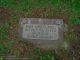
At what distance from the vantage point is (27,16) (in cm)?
571

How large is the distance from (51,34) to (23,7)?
923 millimetres

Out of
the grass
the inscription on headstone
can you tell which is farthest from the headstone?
the grass

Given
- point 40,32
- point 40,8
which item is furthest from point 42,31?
point 40,8

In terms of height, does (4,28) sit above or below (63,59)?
above

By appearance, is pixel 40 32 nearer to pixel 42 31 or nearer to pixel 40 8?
pixel 42 31

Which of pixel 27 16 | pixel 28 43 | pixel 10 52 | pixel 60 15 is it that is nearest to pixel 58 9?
pixel 60 15

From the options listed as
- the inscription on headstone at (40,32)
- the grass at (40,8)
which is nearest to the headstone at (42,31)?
the inscription on headstone at (40,32)

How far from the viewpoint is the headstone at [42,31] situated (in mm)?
5270

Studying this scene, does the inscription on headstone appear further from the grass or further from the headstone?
the grass

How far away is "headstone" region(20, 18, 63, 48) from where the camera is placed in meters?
5.27

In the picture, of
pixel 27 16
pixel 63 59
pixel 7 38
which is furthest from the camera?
pixel 27 16

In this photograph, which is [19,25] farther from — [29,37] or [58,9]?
[58,9]

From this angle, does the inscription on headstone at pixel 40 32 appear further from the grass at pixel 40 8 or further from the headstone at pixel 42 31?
the grass at pixel 40 8

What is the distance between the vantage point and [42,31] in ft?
17.8
